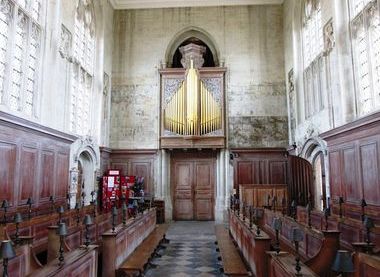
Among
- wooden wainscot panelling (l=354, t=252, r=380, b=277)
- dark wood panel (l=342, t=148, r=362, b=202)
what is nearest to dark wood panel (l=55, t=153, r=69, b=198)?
dark wood panel (l=342, t=148, r=362, b=202)

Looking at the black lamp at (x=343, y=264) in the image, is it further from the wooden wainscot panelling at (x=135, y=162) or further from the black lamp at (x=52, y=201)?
the wooden wainscot panelling at (x=135, y=162)

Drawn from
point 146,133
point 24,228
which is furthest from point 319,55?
point 24,228

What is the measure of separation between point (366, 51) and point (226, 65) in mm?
7368

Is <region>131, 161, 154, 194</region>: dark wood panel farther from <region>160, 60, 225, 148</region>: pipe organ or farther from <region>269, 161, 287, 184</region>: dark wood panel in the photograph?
<region>269, 161, 287, 184</region>: dark wood panel

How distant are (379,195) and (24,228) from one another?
22.5 feet

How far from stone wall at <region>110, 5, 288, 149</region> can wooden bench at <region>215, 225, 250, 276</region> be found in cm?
701

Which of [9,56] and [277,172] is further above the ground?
[9,56]

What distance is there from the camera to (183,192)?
1504cm

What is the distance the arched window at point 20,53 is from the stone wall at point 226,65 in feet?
19.8

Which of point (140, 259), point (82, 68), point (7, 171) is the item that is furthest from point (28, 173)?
point (82, 68)

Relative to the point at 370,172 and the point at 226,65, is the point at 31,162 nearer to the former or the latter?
the point at 370,172

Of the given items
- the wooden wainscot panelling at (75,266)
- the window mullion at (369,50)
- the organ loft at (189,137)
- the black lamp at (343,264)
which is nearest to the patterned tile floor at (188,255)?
the organ loft at (189,137)

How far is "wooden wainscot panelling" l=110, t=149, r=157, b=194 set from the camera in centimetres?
1476

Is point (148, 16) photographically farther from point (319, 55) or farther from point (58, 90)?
point (319, 55)
